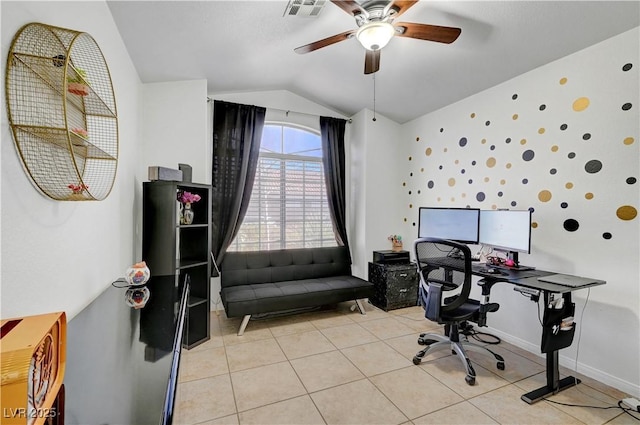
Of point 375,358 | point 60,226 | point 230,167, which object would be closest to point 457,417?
point 375,358

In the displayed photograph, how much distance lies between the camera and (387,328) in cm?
314

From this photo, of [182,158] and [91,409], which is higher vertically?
[182,158]

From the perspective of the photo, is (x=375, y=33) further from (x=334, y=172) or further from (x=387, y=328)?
(x=387, y=328)

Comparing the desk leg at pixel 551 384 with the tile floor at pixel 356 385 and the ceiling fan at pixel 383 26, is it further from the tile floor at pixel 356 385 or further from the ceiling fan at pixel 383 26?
the ceiling fan at pixel 383 26

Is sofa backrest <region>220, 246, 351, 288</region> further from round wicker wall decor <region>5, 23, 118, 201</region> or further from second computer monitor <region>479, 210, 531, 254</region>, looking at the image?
round wicker wall decor <region>5, 23, 118, 201</region>

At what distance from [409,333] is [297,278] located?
5.02 ft

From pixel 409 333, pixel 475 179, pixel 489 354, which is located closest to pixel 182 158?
pixel 409 333

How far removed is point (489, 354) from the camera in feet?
8.04

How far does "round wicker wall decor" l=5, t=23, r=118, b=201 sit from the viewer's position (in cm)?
97

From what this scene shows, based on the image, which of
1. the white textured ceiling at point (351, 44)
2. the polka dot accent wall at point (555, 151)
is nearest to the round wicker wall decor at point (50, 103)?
the white textured ceiling at point (351, 44)

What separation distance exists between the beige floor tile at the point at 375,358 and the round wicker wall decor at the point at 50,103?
89.8 inches

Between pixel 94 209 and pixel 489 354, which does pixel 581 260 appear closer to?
pixel 489 354

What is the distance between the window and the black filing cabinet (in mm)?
934

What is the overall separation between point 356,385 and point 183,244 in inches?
84.4
